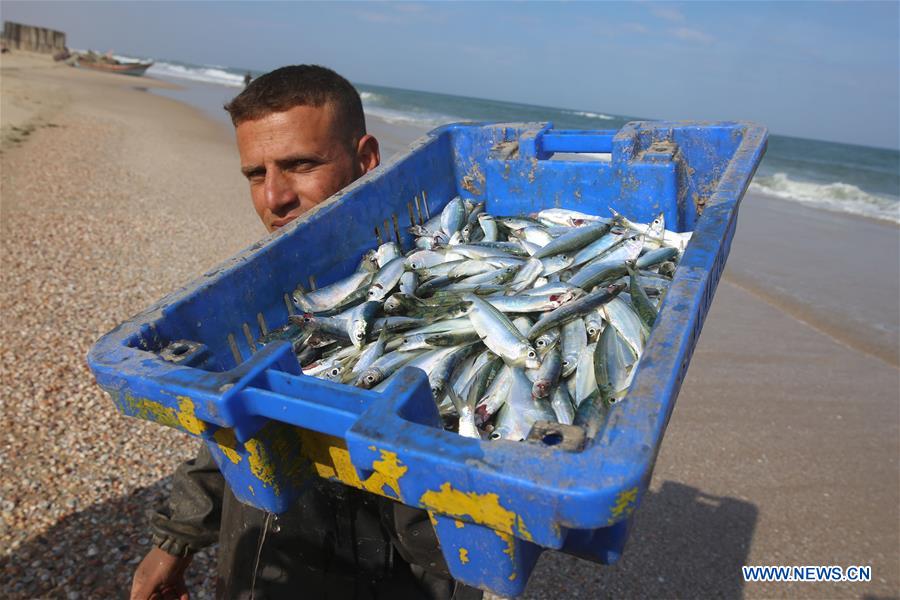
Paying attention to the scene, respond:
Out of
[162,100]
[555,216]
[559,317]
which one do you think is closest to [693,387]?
[555,216]

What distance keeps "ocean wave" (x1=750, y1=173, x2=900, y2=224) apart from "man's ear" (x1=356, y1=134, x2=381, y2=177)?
1752cm

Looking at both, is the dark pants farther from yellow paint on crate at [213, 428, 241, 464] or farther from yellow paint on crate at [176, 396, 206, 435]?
yellow paint on crate at [176, 396, 206, 435]

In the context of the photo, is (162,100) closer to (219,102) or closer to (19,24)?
(219,102)

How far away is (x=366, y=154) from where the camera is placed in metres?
3.13

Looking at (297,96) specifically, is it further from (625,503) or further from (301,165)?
(625,503)

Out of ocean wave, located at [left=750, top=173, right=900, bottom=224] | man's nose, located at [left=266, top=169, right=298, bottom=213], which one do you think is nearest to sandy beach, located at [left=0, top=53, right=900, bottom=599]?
man's nose, located at [left=266, top=169, right=298, bottom=213]

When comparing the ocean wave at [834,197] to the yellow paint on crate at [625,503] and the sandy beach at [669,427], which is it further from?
the yellow paint on crate at [625,503]

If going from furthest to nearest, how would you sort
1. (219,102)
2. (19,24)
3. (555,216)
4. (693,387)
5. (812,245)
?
(19,24) → (219,102) → (812,245) → (693,387) → (555,216)

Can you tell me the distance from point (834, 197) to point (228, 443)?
76.5 feet

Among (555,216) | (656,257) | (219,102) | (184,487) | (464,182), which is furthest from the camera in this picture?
(219,102)

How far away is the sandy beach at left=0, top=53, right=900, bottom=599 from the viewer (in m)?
3.55

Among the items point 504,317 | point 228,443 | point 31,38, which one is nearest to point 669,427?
point 504,317

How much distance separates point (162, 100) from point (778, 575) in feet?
105

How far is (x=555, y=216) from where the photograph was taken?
316cm
